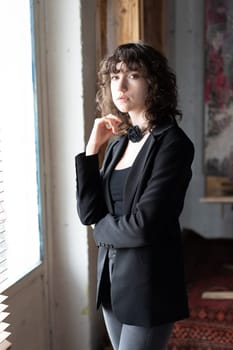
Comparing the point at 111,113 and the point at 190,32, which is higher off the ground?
the point at 190,32

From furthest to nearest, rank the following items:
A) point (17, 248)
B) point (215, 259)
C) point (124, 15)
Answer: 1. point (215, 259)
2. point (124, 15)
3. point (17, 248)

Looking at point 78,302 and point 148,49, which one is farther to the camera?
point 78,302

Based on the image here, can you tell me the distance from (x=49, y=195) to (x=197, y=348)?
3.07ft

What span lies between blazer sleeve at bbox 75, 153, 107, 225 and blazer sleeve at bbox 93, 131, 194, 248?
126mm

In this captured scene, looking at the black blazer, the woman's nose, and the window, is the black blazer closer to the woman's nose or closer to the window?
the woman's nose

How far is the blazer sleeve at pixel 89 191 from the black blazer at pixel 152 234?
2.1 inches

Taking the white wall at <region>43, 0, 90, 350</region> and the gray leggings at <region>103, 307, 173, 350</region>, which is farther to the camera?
the white wall at <region>43, 0, 90, 350</region>

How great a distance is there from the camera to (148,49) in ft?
4.78

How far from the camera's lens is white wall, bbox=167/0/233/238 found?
3.67m

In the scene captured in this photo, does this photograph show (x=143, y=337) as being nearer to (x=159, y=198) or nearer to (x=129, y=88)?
(x=159, y=198)

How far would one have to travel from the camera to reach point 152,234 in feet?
4.42

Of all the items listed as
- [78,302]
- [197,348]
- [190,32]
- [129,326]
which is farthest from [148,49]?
[190,32]

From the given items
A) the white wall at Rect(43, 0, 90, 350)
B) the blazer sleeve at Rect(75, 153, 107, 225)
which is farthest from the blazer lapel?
the white wall at Rect(43, 0, 90, 350)

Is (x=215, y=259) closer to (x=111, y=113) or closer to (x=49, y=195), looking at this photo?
(x=49, y=195)
